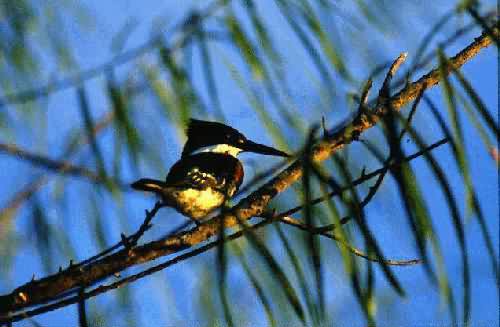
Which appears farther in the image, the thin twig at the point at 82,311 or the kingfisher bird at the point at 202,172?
the kingfisher bird at the point at 202,172

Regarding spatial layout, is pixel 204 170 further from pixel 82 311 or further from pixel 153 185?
pixel 82 311

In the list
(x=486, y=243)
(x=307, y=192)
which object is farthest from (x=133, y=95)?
(x=486, y=243)

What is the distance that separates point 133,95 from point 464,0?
552 millimetres

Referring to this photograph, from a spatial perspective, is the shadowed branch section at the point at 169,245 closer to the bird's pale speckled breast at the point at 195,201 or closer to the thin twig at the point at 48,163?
the thin twig at the point at 48,163

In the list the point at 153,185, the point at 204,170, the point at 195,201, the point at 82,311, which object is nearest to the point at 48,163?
the point at 153,185

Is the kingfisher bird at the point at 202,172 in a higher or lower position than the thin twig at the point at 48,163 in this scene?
higher

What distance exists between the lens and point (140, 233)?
Result: 91 cm

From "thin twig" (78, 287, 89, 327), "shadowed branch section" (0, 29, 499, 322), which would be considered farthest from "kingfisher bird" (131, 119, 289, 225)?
"thin twig" (78, 287, 89, 327)

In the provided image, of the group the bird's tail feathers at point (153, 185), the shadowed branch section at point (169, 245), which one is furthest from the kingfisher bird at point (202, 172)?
the shadowed branch section at point (169, 245)

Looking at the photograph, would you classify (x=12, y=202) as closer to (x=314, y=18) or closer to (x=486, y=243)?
(x=314, y=18)

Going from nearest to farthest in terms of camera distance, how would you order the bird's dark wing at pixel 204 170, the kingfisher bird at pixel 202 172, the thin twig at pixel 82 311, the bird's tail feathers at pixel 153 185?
the thin twig at pixel 82 311
the bird's tail feathers at pixel 153 185
the kingfisher bird at pixel 202 172
the bird's dark wing at pixel 204 170

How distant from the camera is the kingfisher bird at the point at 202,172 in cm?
154

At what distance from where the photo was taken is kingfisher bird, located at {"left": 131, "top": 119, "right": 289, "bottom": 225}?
154 centimetres

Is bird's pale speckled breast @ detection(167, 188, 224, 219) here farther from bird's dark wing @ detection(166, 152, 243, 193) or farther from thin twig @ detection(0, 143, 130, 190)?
thin twig @ detection(0, 143, 130, 190)
